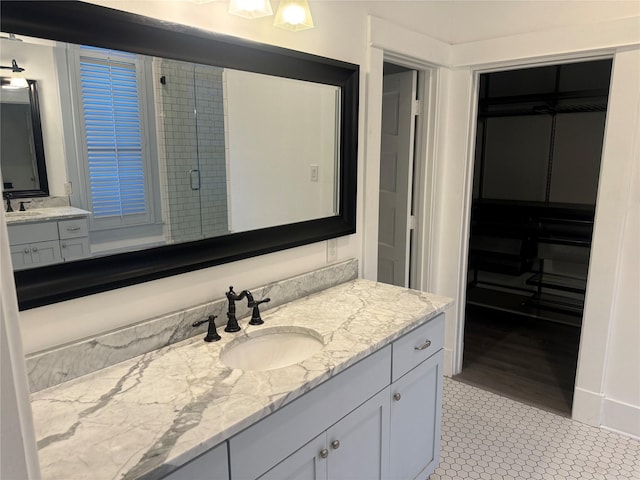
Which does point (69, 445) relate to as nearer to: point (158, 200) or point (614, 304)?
point (158, 200)

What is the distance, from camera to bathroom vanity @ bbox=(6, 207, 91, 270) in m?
1.17

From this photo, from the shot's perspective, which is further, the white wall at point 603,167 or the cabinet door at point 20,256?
the white wall at point 603,167

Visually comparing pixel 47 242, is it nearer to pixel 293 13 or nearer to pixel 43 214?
pixel 43 214

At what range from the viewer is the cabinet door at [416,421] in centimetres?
177

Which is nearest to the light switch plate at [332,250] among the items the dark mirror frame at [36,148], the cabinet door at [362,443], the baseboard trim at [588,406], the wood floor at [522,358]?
the cabinet door at [362,443]

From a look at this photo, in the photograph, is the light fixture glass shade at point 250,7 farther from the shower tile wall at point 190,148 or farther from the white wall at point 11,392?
the white wall at point 11,392

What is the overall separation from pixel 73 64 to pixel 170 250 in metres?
0.61

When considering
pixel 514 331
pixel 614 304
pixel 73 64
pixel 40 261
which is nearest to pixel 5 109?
pixel 73 64

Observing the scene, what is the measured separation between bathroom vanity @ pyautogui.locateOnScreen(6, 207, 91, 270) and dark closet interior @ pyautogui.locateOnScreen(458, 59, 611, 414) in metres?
2.78

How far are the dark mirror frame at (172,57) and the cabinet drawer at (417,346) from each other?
0.60 metres

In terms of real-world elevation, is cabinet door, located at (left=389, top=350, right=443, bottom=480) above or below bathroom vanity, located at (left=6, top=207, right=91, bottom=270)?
below

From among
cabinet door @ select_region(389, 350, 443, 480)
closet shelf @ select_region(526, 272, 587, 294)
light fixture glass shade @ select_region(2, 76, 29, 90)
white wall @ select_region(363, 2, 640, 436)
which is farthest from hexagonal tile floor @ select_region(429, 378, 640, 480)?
light fixture glass shade @ select_region(2, 76, 29, 90)

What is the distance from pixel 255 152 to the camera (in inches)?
70.9

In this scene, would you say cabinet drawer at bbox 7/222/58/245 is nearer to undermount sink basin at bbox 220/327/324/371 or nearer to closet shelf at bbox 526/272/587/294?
undermount sink basin at bbox 220/327/324/371
